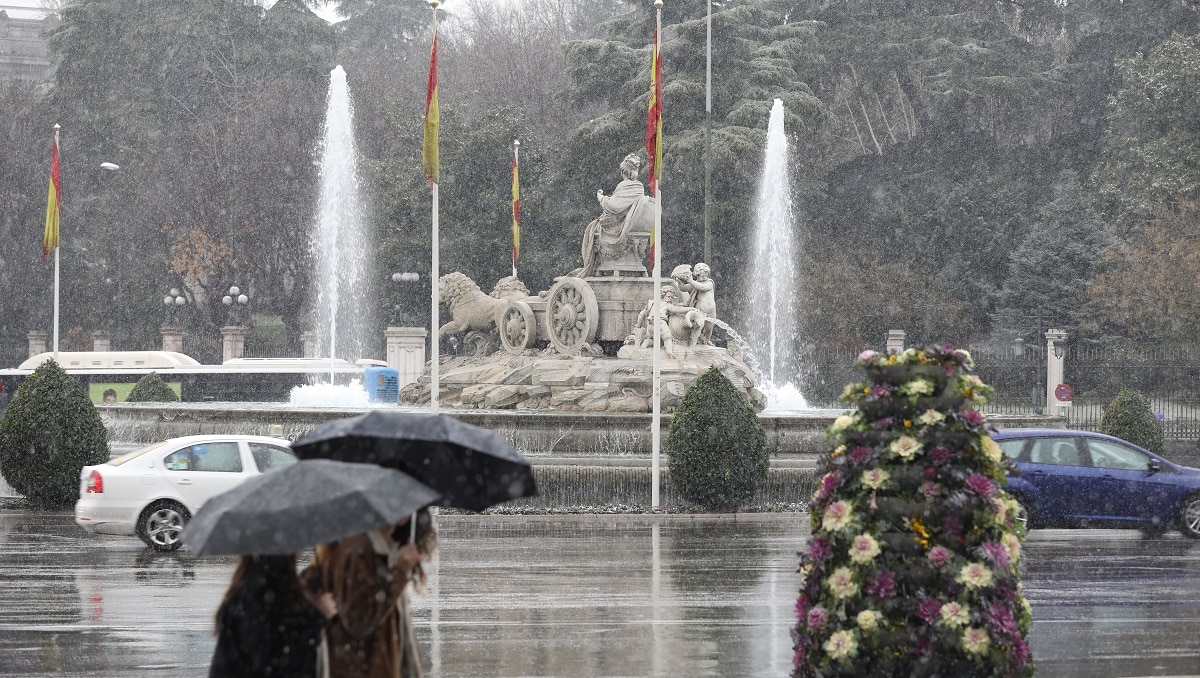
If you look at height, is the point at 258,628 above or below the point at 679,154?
below

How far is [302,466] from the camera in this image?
554 centimetres

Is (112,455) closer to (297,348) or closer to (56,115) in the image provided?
(297,348)

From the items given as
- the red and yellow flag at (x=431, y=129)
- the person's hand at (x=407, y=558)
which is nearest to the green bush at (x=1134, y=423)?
the red and yellow flag at (x=431, y=129)

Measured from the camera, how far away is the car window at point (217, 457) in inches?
707

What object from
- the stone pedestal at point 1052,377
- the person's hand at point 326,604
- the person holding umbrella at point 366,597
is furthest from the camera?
the stone pedestal at point 1052,377

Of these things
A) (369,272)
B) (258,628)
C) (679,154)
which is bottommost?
(258,628)

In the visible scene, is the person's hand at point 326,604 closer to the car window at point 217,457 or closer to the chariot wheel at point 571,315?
the car window at point 217,457

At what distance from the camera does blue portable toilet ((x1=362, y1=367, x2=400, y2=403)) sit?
3784cm

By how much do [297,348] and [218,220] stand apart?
6160mm

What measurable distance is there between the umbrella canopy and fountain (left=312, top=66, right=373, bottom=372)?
4694 centimetres

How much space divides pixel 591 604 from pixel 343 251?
154 ft

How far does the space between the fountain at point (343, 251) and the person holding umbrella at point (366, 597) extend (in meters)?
46.8

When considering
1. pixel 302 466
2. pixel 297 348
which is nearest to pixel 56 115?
pixel 297 348

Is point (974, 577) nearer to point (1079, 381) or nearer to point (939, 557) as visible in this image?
point (939, 557)
